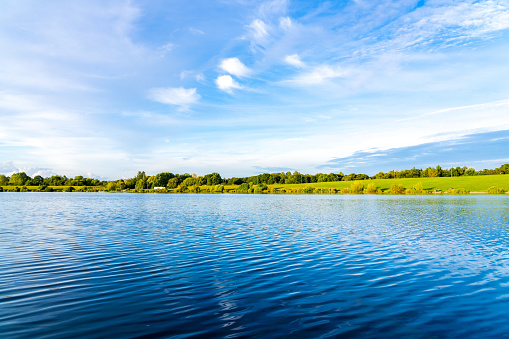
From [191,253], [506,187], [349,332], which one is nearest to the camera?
[349,332]

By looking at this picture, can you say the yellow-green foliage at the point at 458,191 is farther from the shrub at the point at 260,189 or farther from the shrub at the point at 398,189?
the shrub at the point at 260,189

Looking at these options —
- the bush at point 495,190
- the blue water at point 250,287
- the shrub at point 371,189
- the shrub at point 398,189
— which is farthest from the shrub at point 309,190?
the blue water at point 250,287

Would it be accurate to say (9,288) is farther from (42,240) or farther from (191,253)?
(42,240)

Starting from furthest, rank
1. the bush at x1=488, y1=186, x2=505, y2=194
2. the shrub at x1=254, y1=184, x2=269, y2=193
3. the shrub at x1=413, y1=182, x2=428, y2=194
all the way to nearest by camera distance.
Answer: the shrub at x1=254, y1=184, x2=269, y2=193, the shrub at x1=413, y1=182, x2=428, y2=194, the bush at x1=488, y1=186, x2=505, y2=194

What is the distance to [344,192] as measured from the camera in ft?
531

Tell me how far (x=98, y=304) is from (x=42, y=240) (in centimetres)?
1522

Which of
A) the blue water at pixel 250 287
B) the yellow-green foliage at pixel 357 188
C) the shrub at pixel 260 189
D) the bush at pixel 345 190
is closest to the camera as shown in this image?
the blue water at pixel 250 287

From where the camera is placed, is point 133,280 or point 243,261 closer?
point 133,280

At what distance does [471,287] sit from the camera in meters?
12.4

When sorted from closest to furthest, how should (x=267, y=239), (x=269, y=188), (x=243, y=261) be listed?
(x=243, y=261) → (x=267, y=239) → (x=269, y=188)

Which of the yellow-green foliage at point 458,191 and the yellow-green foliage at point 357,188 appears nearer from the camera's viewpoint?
the yellow-green foliage at point 458,191

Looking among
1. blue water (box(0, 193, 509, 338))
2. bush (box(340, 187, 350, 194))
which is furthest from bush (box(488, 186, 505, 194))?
blue water (box(0, 193, 509, 338))

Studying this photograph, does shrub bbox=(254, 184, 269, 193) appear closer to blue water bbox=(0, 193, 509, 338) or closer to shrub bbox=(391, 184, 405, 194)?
shrub bbox=(391, 184, 405, 194)

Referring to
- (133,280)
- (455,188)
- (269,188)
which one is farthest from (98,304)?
(269,188)
